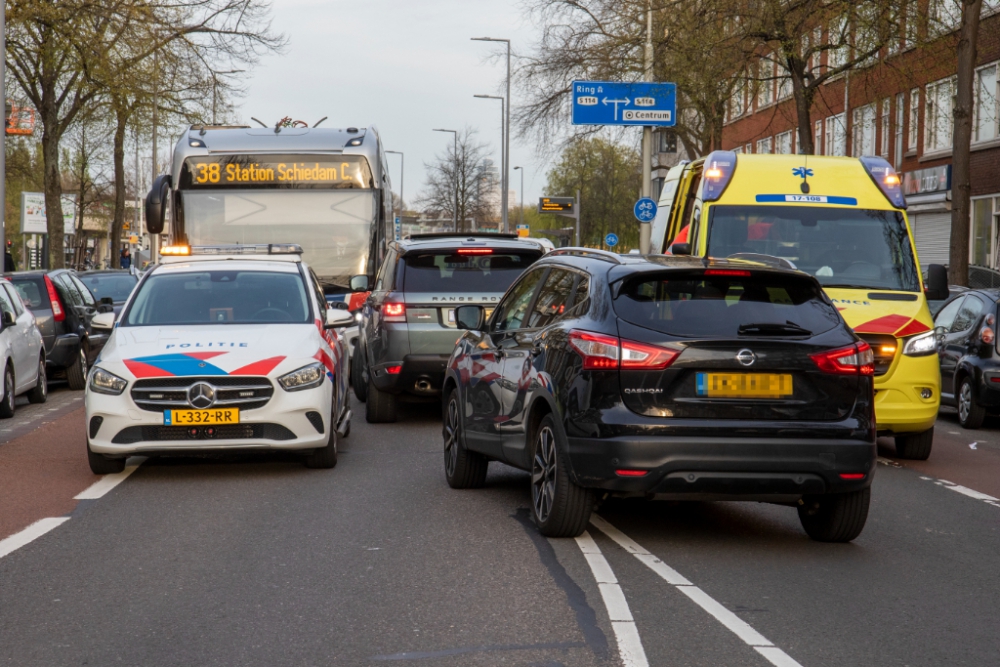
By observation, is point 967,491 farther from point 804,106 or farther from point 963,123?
point 804,106

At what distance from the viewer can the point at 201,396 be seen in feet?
31.6

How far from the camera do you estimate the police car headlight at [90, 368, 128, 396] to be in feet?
31.7

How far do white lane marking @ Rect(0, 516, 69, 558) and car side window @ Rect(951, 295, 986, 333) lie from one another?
1048 cm

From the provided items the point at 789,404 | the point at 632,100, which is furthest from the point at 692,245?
the point at 632,100

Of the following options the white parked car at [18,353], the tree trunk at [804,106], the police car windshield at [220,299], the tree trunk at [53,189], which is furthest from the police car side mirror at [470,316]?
the tree trunk at [53,189]

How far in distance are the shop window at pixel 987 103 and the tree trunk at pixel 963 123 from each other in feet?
35.6

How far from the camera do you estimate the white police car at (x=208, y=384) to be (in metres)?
9.64

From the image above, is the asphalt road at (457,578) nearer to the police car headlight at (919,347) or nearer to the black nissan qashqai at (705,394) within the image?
the black nissan qashqai at (705,394)

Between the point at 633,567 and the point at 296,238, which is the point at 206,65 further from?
the point at 633,567

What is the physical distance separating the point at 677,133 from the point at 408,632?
4091 centimetres

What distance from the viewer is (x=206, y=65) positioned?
1217 inches

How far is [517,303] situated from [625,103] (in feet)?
68.8

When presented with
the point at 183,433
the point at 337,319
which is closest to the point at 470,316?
the point at 183,433

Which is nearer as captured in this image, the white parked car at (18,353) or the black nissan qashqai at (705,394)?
the black nissan qashqai at (705,394)
